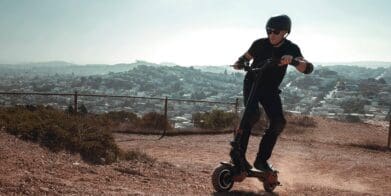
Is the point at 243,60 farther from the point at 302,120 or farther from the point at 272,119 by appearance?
the point at 302,120

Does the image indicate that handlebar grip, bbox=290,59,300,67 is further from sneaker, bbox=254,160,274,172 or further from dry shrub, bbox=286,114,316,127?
dry shrub, bbox=286,114,316,127

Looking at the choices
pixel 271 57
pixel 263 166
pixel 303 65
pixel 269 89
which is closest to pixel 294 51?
pixel 271 57

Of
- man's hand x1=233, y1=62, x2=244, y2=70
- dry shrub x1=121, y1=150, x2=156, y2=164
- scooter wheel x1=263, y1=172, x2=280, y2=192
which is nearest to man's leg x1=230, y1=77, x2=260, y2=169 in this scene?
scooter wheel x1=263, y1=172, x2=280, y2=192

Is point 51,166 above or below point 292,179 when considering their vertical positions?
above

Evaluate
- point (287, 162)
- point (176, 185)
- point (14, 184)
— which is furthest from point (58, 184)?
point (287, 162)

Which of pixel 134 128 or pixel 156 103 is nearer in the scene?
pixel 134 128

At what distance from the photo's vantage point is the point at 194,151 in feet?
36.7

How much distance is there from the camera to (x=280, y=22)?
17.5 feet

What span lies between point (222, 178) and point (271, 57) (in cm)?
162

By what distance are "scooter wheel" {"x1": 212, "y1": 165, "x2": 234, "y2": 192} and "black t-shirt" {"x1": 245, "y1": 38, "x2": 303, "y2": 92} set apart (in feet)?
3.58

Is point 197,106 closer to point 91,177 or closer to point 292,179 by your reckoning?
point 292,179

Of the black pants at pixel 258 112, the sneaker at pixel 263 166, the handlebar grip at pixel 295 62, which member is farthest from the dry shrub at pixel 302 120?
the handlebar grip at pixel 295 62

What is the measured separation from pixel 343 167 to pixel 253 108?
4.60 meters

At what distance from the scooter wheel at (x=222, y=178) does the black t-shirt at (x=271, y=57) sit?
1092 mm
